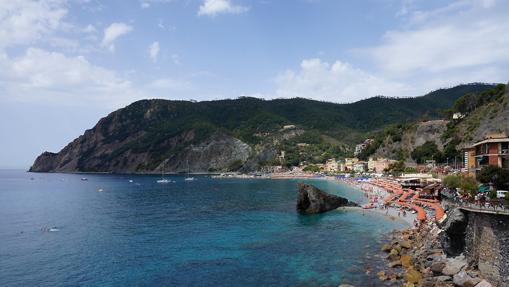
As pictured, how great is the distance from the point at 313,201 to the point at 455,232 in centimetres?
3237

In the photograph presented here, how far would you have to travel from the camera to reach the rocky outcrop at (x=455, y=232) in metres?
26.1

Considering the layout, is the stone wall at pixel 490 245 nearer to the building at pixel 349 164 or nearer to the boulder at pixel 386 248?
the boulder at pixel 386 248

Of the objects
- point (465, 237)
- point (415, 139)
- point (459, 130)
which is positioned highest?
point (459, 130)

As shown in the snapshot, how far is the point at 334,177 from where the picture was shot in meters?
136

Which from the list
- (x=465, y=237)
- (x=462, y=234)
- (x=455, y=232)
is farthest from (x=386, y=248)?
(x=465, y=237)

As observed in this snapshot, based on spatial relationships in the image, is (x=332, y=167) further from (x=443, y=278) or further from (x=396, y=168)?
(x=443, y=278)

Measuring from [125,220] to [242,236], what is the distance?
2170cm

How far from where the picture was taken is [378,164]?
13212cm

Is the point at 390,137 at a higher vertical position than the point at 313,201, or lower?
higher

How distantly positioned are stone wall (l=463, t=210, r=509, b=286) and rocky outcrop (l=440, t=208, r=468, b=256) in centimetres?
52

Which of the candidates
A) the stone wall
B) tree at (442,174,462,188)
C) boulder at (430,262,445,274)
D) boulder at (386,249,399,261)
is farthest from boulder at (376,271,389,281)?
tree at (442,174,462,188)

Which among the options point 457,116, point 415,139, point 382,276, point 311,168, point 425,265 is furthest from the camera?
point 311,168

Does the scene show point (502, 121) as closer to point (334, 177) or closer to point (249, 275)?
point (249, 275)

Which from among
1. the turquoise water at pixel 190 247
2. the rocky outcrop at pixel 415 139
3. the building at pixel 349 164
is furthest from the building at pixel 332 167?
the turquoise water at pixel 190 247
